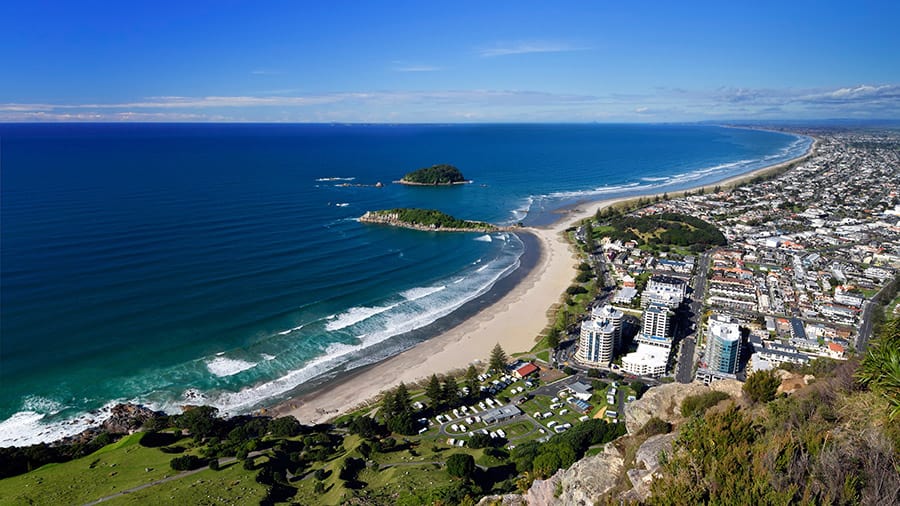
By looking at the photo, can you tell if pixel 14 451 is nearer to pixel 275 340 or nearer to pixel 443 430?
pixel 275 340

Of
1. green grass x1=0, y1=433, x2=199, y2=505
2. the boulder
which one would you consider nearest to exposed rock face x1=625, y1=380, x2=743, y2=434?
the boulder

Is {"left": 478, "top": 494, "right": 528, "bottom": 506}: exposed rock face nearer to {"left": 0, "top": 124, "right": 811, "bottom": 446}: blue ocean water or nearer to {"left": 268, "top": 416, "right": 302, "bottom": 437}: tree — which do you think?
{"left": 268, "top": 416, "right": 302, "bottom": 437}: tree

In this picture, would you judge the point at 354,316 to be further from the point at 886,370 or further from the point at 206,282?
the point at 886,370

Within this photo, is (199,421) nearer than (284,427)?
Yes

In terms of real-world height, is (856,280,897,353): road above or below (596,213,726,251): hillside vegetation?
below

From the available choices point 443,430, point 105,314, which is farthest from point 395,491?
point 105,314

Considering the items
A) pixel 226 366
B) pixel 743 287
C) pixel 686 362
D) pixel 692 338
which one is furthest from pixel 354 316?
pixel 743 287
